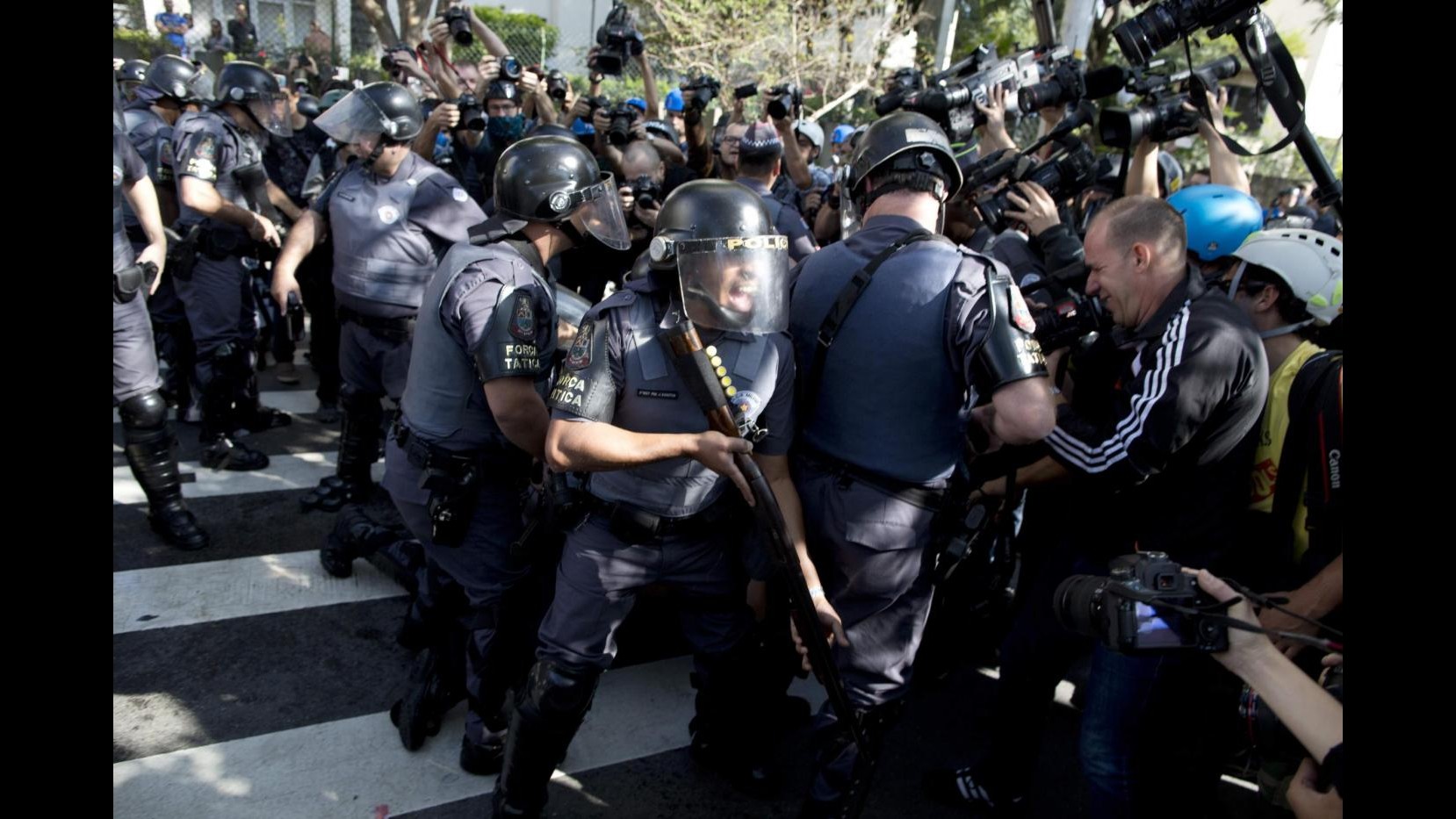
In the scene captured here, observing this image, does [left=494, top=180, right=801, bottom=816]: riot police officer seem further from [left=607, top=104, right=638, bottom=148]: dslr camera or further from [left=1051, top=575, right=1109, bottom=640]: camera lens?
[left=607, top=104, right=638, bottom=148]: dslr camera

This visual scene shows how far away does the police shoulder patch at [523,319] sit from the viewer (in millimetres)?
2703

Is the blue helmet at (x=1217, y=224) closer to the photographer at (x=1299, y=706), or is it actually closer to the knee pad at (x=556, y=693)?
the photographer at (x=1299, y=706)

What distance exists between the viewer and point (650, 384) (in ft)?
7.96

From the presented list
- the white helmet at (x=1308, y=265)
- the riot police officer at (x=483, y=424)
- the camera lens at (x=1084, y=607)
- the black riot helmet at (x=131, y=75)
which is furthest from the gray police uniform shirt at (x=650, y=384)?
the black riot helmet at (x=131, y=75)

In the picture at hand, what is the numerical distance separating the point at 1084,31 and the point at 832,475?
18.1 feet

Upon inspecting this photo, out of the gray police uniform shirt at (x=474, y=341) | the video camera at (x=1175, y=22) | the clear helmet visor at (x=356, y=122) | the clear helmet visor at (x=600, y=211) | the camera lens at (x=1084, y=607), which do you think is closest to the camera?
the camera lens at (x=1084, y=607)

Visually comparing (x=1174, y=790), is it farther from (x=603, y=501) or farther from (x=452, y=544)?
(x=452, y=544)

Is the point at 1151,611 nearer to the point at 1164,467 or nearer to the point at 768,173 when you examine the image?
the point at 1164,467

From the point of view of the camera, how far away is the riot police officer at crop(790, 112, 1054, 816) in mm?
2488

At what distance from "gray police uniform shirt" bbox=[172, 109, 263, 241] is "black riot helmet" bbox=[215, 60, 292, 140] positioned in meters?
0.16

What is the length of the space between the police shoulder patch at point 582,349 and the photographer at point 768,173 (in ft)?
8.87
